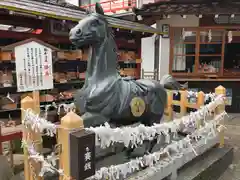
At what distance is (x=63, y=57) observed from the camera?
176 inches

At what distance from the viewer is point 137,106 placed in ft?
8.66

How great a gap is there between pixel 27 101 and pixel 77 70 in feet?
9.93

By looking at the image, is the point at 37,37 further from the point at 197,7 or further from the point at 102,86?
the point at 197,7

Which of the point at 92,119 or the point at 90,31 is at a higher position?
the point at 90,31

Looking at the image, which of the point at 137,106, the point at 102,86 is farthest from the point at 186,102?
the point at 102,86

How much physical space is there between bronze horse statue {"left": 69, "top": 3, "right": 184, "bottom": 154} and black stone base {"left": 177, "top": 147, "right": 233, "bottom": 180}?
980 mm

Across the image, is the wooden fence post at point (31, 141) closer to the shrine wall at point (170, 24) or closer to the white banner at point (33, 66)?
the white banner at point (33, 66)

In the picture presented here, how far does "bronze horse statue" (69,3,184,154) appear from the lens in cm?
233

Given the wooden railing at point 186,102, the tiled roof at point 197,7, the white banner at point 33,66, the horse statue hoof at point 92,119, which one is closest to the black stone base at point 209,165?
the wooden railing at point 186,102

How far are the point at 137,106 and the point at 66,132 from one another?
1230mm

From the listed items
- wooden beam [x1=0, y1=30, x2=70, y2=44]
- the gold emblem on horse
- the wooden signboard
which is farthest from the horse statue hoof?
wooden beam [x1=0, y1=30, x2=70, y2=44]

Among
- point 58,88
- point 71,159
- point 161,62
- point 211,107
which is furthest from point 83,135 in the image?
point 161,62

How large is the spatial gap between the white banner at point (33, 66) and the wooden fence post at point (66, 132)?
1665mm

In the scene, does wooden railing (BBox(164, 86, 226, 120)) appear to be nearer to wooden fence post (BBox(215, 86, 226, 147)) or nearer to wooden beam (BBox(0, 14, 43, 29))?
wooden fence post (BBox(215, 86, 226, 147))
